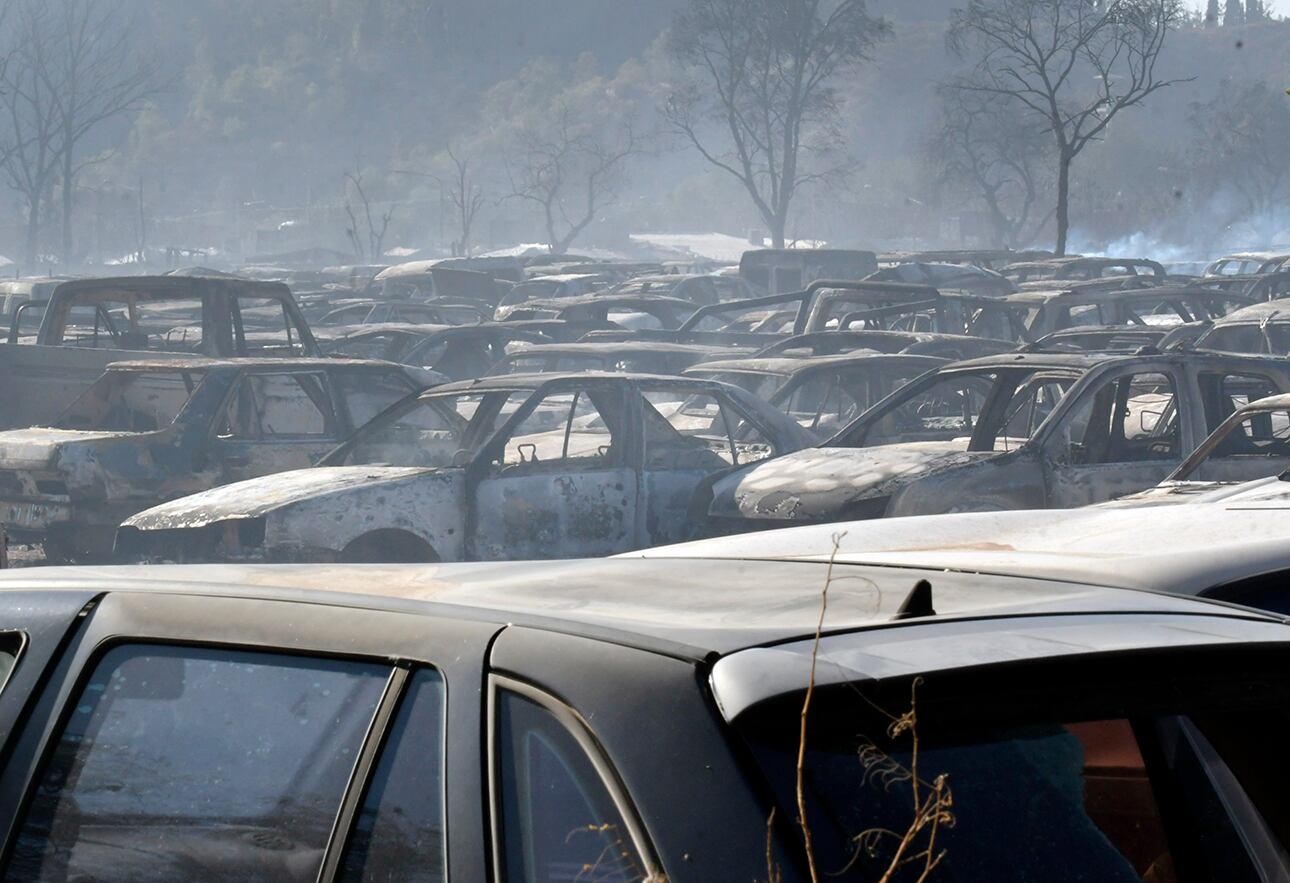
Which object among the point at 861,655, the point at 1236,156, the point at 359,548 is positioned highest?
the point at 1236,156

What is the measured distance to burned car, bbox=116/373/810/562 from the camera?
7.79 metres

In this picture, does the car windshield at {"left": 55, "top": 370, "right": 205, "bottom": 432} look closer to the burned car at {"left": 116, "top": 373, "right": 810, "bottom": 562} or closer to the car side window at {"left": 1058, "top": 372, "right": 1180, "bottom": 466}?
the burned car at {"left": 116, "top": 373, "right": 810, "bottom": 562}

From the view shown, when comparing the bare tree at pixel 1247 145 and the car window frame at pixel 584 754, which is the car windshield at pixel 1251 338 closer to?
the car window frame at pixel 584 754

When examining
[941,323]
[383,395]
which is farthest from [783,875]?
[941,323]

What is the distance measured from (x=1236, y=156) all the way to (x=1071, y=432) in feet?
177

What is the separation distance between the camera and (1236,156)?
189ft

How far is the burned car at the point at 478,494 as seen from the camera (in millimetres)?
7785

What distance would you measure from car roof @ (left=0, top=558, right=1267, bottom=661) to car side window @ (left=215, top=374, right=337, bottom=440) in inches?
294

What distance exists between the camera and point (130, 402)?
11211 millimetres

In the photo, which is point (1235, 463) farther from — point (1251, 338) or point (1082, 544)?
point (1251, 338)

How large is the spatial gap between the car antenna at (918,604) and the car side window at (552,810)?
506 millimetres

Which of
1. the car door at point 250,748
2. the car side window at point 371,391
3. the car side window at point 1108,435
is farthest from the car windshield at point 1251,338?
the car door at point 250,748

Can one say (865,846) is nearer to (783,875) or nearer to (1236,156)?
(783,875)

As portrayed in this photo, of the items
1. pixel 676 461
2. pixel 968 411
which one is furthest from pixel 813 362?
pixel 676 461
